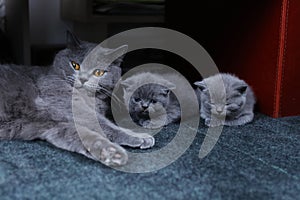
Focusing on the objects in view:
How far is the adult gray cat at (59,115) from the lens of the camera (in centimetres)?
99

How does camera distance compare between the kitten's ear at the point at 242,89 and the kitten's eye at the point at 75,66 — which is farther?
the kitten's ear at the point at 242,89

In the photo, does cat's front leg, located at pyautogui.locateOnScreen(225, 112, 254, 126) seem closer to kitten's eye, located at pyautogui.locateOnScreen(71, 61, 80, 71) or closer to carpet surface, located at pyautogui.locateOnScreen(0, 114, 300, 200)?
carpet surface, located at pyautogui.locateOnScreen(0, 114, 300, 200)

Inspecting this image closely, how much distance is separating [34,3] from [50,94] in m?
1.85

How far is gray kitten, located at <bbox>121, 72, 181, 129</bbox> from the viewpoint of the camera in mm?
1345

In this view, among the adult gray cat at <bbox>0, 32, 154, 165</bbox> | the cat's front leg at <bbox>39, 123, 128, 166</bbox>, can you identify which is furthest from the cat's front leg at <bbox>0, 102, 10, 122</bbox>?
the cat's front leg at <bbox>39, 123, 128, 166</bbox>

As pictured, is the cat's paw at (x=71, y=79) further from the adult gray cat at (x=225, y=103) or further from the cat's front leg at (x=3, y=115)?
the adult gray cat at (x=225, y=103)

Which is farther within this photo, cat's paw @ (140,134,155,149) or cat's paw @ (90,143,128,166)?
cat's paw @ (140,134,155,149)

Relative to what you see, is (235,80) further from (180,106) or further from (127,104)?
(127,104)

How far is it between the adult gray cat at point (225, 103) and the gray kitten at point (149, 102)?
11 centimetres

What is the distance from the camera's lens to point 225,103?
1.38 meters

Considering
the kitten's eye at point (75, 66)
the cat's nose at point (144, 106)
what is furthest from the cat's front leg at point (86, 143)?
the cat's nose at point (144, 106)

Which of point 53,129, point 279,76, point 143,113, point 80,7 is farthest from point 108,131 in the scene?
point 80,7

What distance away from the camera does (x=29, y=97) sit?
1.19 meters

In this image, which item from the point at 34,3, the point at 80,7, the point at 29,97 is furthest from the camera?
the point at 34,3
